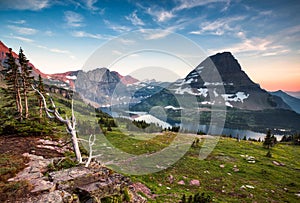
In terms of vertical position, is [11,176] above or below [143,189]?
above

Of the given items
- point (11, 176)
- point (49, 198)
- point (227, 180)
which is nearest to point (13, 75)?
point (11, 176)

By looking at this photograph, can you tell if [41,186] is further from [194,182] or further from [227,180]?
[227,180]

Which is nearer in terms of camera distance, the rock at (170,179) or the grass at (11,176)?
the grass at (11,176)

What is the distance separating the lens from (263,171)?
30.6 m

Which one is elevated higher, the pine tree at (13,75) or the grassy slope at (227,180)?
the pine tree at (13,75)

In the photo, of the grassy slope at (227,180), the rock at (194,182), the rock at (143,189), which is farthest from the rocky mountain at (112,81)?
the rock at (194,182)

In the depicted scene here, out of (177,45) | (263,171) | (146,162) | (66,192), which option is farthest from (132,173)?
(263,171)

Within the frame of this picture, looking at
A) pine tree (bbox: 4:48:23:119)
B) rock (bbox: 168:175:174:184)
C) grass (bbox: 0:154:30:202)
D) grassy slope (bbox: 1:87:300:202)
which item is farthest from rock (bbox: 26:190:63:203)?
pine tree (bbox: 4:48:23:119)

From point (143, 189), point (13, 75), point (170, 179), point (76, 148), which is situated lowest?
point (170, 179)

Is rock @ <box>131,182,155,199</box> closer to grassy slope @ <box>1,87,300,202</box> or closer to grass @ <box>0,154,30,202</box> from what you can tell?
grassy slope @ <box>1,87,300,202</box>

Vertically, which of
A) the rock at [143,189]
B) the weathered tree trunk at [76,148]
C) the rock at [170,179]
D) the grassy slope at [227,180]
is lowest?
the grassy slope at [227,180]

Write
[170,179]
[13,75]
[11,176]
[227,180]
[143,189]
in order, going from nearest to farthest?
1. [11,176]
2. [143,189]
3. [170,179]
4. [227,180]
5. [13,75]

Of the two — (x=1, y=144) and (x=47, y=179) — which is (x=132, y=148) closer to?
(x=1, y=144)

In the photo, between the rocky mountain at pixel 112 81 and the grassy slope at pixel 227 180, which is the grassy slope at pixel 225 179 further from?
the rocky mountain at pixel 112 81
